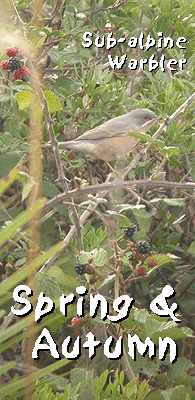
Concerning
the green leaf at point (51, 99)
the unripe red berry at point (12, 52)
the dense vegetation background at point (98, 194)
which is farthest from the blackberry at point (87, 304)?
the unripe red berry at point (12, 52)

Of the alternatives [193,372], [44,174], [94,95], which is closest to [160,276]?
[193,372]

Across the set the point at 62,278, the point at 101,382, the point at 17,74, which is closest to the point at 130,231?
the point at 62,278

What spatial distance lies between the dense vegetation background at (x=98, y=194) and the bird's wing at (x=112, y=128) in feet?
0.24

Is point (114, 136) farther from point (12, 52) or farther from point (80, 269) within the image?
point (80, 269)

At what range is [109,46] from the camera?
3238mm

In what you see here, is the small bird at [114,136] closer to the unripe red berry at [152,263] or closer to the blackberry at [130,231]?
the blackberry at [130,231]

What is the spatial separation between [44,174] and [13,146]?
396mm

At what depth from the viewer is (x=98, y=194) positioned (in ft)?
8.19

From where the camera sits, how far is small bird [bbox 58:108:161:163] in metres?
2.73

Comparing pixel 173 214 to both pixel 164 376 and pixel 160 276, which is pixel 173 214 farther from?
pixel 164 376

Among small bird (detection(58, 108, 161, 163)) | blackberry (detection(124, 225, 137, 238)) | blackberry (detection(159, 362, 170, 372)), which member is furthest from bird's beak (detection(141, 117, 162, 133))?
blackberry (detection(159, 362, 170, 372))

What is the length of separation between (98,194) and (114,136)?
22.0 inches

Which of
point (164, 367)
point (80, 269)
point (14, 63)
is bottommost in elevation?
point (164, 367)

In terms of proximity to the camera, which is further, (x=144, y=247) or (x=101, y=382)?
(x=144, y=247)
